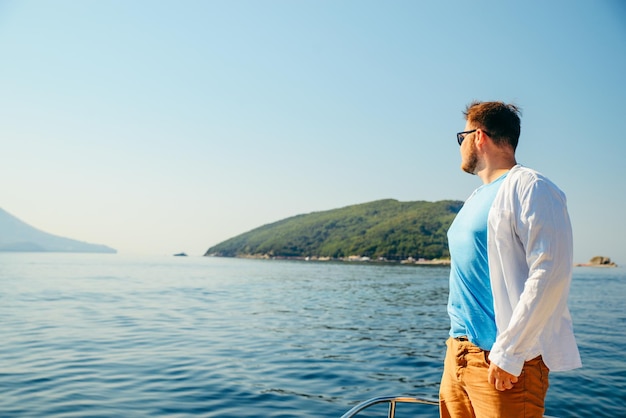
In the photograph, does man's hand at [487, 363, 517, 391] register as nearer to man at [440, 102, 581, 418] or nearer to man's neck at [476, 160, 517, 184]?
man at [440, 102, 581, 418]

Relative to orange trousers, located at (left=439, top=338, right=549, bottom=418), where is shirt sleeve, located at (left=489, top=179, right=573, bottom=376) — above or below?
above

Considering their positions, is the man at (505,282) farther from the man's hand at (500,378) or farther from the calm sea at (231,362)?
the calm sea at (231,362)

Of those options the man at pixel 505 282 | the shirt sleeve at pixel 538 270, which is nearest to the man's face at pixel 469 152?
the man at pixel 505 282

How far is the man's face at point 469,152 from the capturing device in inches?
117

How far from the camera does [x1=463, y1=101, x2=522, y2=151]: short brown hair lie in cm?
286

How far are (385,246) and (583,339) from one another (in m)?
162

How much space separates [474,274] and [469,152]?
72 centimetres

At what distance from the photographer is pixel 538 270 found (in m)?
2.37

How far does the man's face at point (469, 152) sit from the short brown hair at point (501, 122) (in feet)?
0.31

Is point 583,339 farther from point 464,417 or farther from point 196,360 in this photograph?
point 464,417

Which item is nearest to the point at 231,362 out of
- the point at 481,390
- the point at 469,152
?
the point at 481,390

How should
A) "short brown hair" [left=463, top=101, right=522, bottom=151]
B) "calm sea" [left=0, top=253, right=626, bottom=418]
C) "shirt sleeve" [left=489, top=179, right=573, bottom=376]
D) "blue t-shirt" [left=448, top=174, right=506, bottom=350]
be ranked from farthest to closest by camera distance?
"calm sea" [left=0, top=253, right=626, bottom=418], "short brown hair" [left=463, top=101, right=522, bottom=151], "blue t-shirt" [left=448, top=174, right=506, bottom=350], "shirt sleeve" [left=489, top=179, right=573, bottom=376]

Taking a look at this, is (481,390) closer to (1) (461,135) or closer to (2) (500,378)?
(2) (500,378)

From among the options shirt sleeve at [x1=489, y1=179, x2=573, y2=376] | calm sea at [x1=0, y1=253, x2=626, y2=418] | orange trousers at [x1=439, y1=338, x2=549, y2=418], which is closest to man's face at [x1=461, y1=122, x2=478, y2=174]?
shirt sleeve at [x1=489, y1=179, x2=573, y2=376]
